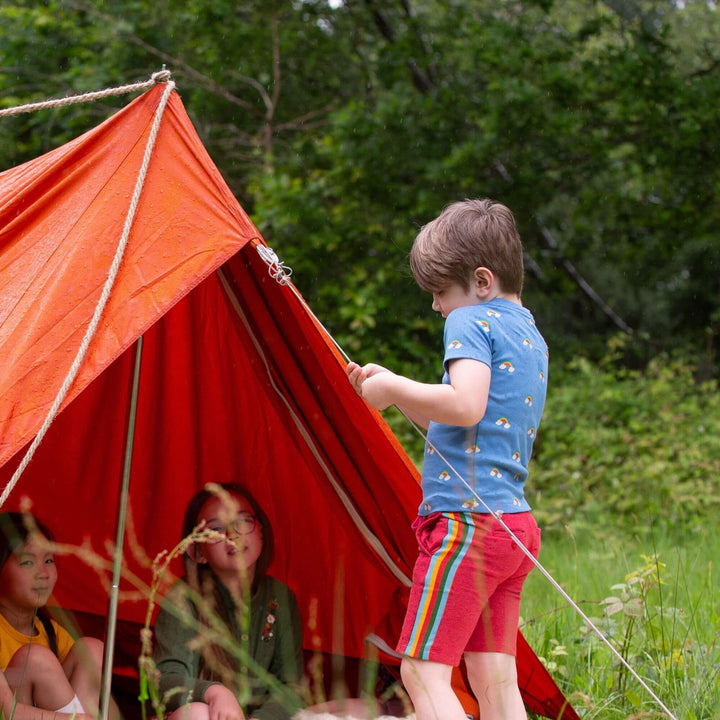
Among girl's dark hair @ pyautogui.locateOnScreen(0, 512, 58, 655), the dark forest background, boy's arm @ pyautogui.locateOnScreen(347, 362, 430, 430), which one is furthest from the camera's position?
the dark forest background

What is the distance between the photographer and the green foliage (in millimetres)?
6559

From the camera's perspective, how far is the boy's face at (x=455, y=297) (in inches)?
95.7

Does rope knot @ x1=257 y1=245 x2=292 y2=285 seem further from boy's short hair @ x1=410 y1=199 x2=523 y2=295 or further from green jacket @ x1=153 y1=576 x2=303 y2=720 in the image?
green jacket @ x1=153 y1=576 x2=303 y2=720

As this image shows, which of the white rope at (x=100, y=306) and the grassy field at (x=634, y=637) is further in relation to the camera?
the grassy field at (x=634, y=637)

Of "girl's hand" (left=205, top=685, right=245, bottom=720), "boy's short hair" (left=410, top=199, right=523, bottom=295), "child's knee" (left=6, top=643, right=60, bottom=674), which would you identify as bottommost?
"girl's hand" (left=205, top=685, right=245, bottom=720)

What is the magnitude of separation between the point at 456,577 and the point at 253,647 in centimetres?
119

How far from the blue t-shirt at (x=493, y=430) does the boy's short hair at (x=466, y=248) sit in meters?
0.08

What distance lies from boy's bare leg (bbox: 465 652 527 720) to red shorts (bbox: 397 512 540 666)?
0.22 ft

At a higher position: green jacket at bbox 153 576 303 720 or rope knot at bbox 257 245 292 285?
rope knot at bbox 257 245 292 285

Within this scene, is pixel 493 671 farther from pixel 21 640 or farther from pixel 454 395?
pixel 21 640

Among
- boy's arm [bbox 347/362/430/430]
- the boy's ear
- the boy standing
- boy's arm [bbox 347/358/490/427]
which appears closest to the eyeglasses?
boy's arm [bbox 347/362/430/430]

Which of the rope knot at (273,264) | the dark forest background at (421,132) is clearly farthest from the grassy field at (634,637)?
the dark forest background at (421,132)

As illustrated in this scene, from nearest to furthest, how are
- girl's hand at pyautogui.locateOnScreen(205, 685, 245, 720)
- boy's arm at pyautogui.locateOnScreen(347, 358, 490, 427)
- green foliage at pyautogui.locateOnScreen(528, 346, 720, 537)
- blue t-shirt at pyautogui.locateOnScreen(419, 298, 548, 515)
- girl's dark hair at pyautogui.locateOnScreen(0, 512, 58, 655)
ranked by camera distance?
boy's arm at pyautogui.locateOnScreen(347, 358, 490, 427) < blue t-shirt at pyautogui.locateOnScreen(419, 298, 548, 515) < girl's hand at pyautogui.locateOnScreen(205, 685, 245, 720) < girl's dark hair at pyautogui.locateOnScreen(0, 512, 58, 655) < green foliage at pyautogui.locateOnScreen(528, 346, 720, 537)

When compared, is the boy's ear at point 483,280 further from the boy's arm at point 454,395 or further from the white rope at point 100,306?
the white rope at point 100,306
